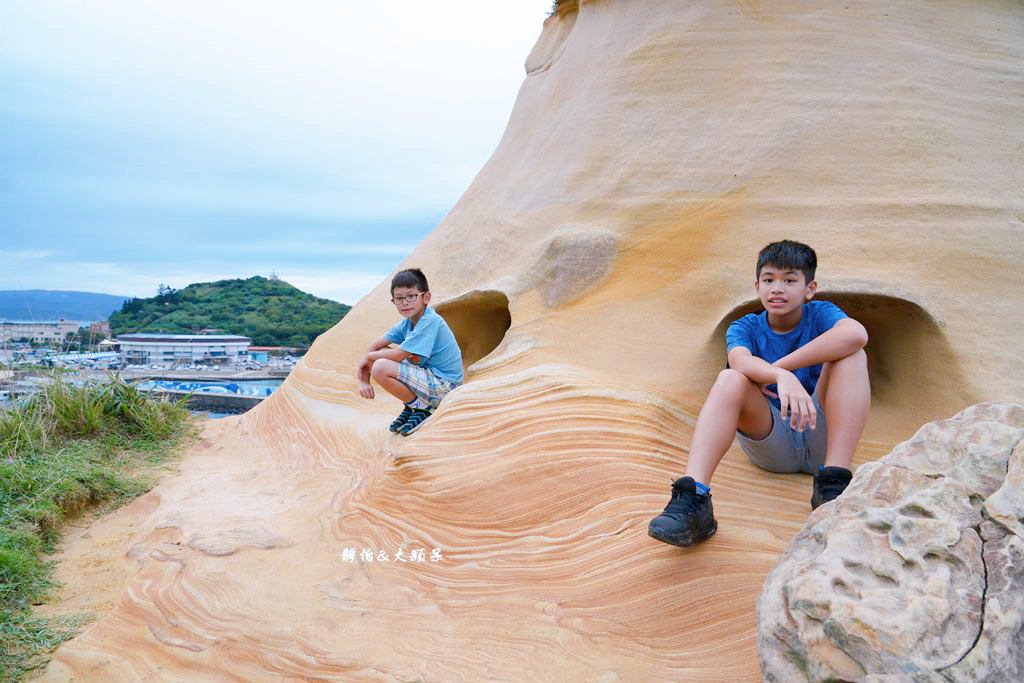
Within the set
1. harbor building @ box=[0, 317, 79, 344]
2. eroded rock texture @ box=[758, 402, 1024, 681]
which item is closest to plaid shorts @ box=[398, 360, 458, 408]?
eroded rock texture @ box=[758, 402, 1024, 681]

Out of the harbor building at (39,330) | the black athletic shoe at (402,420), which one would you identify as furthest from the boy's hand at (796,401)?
the harbor building at (39,330)

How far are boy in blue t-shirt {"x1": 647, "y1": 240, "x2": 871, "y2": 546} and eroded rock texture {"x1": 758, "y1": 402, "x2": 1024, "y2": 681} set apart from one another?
50cm

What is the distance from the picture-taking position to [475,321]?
5633 millimetres

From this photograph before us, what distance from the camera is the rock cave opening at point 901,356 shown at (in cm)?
328

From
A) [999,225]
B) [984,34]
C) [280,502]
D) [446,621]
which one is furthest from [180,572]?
[984,34]

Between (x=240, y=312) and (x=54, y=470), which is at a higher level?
(x=240, y=312)

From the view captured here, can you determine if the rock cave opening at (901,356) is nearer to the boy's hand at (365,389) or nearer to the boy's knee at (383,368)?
the boy's knee at (383,368)

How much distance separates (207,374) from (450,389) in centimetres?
760

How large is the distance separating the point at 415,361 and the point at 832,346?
2376 mm

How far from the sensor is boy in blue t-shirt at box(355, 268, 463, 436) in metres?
4.06

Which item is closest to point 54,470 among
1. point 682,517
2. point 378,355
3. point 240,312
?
point 378,355

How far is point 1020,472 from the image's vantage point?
5.48 ft

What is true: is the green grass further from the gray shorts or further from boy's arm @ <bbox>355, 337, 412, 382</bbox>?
the gray shorts

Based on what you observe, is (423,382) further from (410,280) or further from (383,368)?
(410,280)
